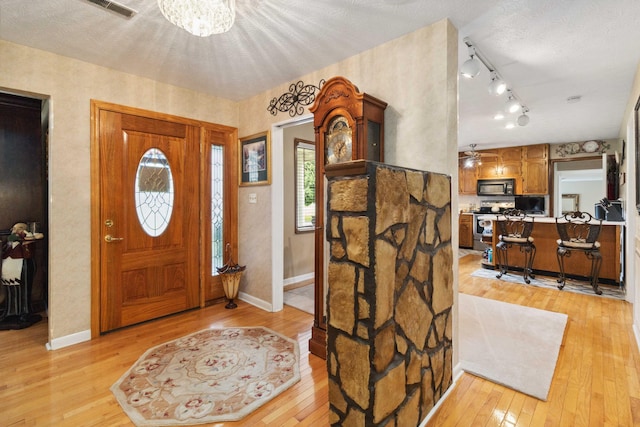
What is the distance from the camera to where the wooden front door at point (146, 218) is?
2.90 metres

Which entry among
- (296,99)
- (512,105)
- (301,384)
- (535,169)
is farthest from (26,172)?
(535,169)

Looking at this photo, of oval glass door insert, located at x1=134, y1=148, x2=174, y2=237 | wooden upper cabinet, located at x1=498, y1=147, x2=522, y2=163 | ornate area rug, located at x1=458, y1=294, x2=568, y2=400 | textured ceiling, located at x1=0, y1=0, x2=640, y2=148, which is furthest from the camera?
wooden upper cabinet, located at x1=498, y1=147, x2=522, y2=163

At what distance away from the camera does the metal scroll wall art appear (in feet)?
9.74

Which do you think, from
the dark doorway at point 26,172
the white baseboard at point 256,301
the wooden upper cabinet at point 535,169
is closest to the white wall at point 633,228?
the wooden upper cabinet at point 535,169

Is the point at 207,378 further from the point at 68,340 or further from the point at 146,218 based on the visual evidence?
the point at 146,218

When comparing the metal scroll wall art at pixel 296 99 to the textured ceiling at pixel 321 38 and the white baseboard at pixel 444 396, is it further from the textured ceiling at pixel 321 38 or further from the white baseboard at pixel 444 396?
the white baseboard at pixel 444 396

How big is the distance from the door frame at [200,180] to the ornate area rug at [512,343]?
2.83m

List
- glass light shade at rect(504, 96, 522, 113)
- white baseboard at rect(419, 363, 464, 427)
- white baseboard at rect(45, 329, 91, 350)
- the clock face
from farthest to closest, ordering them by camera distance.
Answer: glass light shade at rect(504, 96, 522, 113) → white baseboard at rect(45, 329, 91, 350) → the clock face → white baseboard at rect(419, 363, 464, 427)

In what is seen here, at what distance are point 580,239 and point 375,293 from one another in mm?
4672

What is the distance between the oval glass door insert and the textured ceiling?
2.85 feet

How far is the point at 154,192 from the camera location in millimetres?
3205

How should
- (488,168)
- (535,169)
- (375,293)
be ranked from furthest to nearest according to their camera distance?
(488,168) → (535,169) → (375,293)

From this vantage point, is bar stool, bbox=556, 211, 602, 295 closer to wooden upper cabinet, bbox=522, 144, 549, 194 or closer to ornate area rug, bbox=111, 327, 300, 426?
wooden upper cabinet, bbox=522, 144, 549, 194

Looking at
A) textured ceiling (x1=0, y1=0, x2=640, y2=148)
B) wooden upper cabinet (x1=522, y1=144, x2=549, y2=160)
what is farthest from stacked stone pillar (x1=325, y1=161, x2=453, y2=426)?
wooden upper cabinet (x1=522, y1=144, x2=549, y2=160)
